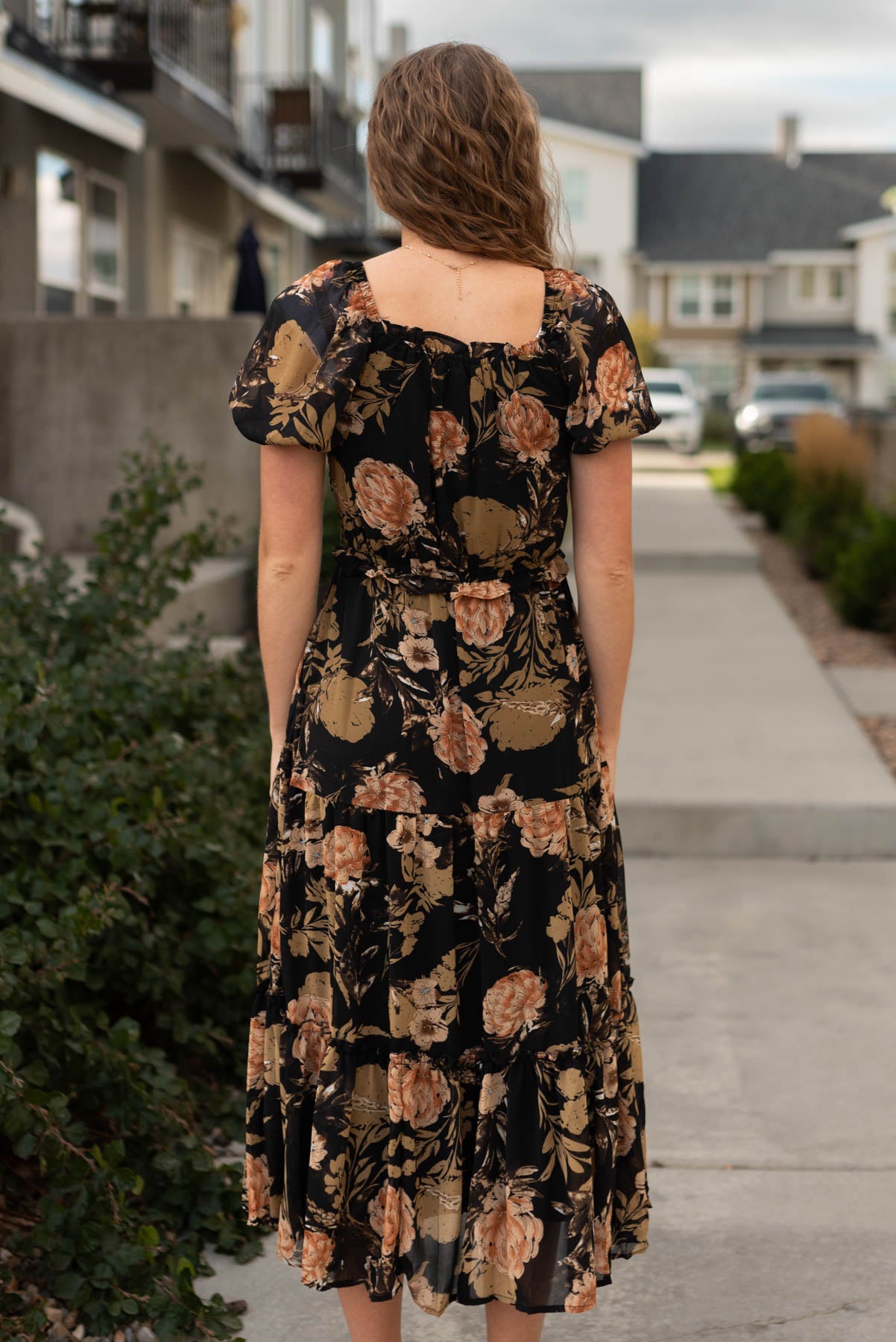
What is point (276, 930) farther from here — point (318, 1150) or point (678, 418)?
point (678, 418)

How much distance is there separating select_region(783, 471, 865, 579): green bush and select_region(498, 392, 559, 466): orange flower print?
10.5 m

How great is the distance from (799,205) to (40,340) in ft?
160

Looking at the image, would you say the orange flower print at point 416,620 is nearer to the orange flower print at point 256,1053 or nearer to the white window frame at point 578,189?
the orange flower print at point 256,1053

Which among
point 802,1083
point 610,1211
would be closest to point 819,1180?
point 802,1083

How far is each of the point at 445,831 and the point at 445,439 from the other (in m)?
0.54

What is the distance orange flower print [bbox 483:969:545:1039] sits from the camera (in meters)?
2.16

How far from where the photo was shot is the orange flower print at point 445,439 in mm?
2068

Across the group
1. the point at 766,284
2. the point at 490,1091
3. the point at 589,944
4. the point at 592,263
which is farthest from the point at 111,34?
the point at 766,284

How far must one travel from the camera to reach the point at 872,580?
32.3 ft

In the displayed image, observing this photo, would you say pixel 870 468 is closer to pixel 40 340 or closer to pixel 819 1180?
pixel 40 340

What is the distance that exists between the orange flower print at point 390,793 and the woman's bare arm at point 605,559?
1.12 ft

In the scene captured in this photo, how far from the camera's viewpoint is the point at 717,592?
35.7ft

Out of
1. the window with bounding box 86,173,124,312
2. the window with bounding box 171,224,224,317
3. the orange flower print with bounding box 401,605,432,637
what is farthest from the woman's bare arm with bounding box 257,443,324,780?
the window with bounding box 171,224,224,317

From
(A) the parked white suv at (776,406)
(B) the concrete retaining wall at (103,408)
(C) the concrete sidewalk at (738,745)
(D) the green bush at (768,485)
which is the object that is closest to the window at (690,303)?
(A) the parked white suv at (776,406)
